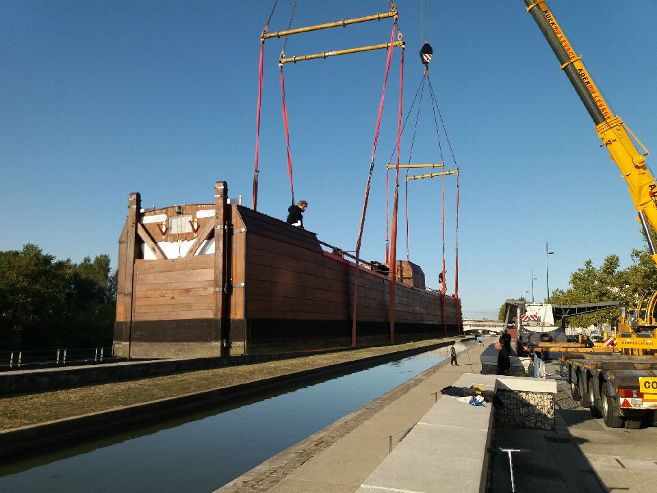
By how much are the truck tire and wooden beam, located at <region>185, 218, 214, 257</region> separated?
1756 centimetres

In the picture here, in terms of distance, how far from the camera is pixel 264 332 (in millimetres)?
24516

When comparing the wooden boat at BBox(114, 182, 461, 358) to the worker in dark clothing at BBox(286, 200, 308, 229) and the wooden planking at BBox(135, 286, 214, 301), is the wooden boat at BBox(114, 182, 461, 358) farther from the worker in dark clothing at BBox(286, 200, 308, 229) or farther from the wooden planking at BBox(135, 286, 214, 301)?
the worker in dark clothing at BBox(286, 200, 308, 229)

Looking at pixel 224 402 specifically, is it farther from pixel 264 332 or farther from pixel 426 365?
pixel 426 365

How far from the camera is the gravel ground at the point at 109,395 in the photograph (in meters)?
9.73

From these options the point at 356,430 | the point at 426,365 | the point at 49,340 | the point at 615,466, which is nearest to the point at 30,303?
the point at 49,340

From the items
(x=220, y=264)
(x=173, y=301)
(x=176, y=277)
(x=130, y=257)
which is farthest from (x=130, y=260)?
A: (x=220, y=264)

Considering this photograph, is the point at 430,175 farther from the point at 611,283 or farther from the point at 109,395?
the point at 109,395

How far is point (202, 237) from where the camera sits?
24062 millimetres

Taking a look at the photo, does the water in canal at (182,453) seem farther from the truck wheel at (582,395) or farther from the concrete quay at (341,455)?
the truck wheel at (582,395)

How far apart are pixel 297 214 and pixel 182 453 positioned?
74.4ft

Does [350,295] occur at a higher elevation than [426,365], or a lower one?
higher

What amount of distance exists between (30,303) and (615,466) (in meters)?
50.8

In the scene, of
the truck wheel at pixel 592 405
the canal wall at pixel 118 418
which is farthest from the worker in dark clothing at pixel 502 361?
the canal wall at pixel 118 418

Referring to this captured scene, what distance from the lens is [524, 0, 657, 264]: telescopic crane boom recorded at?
2052 centimetres
